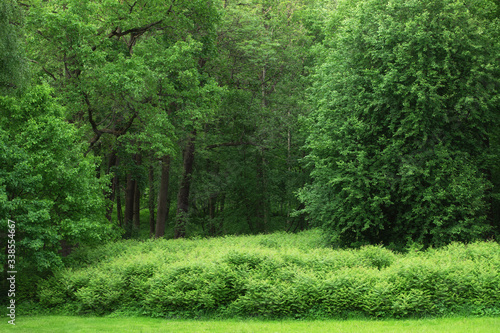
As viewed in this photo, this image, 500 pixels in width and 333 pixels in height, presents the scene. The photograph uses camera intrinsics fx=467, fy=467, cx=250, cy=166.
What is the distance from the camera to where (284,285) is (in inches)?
459

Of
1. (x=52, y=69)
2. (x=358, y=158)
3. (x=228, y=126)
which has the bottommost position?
(x=358, y=158)

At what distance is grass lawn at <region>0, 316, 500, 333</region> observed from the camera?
970cm

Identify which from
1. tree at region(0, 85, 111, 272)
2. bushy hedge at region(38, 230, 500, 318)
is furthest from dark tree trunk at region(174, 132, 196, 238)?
bushy hedge at region(38, 230, 500, 318)

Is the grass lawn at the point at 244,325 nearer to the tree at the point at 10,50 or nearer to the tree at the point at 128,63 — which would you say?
the tree at the point at 10,50

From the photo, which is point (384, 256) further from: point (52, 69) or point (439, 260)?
point (52, 69)

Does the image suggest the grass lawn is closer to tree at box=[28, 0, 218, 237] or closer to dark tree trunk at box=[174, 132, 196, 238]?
tree at box=[28, 0, 218, 237]

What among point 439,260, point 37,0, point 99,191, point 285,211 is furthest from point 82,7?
point 285,211

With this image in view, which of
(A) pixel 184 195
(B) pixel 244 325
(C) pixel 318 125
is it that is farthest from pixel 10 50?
(A) pixel 184 195

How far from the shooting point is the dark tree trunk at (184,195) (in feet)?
86.2

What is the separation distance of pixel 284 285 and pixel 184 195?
16.0m

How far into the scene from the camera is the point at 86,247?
688 inches

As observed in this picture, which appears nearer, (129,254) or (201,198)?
(129,254)

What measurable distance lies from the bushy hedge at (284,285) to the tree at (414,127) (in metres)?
4.07

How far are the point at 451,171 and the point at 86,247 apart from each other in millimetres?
13953
